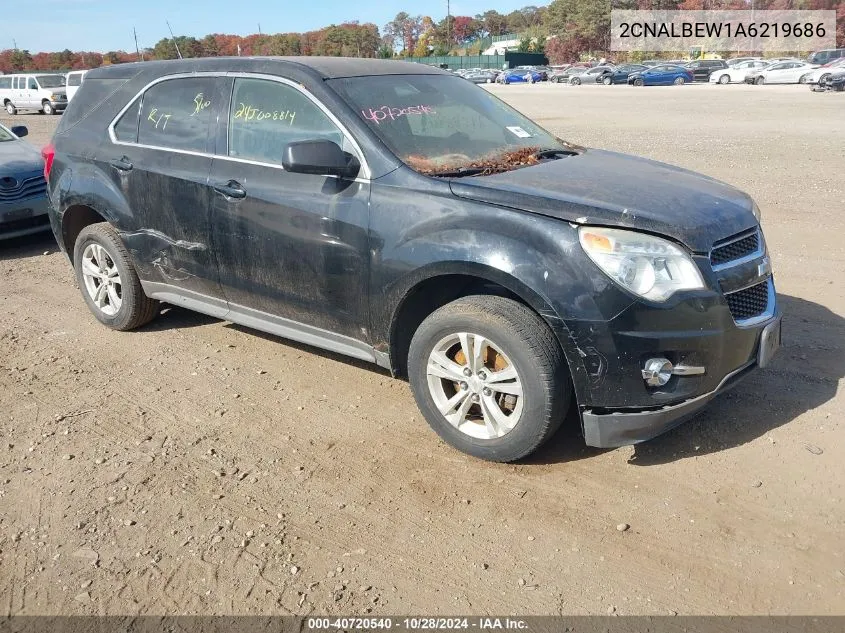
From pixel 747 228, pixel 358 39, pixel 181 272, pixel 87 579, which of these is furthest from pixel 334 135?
pixel 358 39

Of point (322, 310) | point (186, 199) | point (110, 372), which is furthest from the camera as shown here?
point (110, 372)

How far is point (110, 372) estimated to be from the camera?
16.4 feet

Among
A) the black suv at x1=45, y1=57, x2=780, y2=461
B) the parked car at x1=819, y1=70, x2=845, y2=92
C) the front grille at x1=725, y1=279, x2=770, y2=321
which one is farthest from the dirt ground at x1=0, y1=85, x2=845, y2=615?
the parked car at x1=819, y1=70, x2=845, y2=92

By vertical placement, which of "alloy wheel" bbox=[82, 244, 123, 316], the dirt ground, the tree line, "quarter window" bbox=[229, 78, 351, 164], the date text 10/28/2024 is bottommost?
the date text 10/28/2024

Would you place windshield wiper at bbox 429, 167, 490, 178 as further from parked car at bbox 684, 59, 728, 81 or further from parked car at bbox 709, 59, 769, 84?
parked car at bbox 684, 59, 728, 81

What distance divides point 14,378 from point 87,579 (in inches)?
96.4

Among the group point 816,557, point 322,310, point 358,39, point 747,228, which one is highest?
point 358,39

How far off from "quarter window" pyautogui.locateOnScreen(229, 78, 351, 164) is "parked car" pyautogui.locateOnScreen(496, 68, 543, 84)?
197 feet

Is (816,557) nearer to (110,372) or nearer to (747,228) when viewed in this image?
(747,228)

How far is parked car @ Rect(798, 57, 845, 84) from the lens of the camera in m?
33.7

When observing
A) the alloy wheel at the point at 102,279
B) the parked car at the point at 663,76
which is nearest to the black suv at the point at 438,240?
the alloy wheel at the point at 102,279

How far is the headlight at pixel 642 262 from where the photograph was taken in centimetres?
324

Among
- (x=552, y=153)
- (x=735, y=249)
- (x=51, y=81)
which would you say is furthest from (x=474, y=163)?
(x=51, y=81)

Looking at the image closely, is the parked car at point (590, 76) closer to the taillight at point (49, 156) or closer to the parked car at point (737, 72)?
the parked car at point (737, 72)
